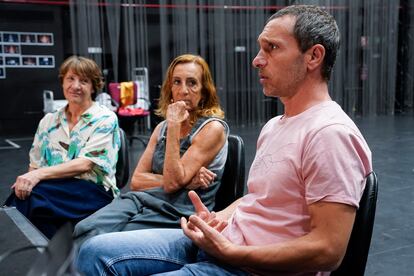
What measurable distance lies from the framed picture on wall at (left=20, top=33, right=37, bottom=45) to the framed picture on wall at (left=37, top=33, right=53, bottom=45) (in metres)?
0.07

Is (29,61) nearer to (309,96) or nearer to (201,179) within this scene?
(201,179)

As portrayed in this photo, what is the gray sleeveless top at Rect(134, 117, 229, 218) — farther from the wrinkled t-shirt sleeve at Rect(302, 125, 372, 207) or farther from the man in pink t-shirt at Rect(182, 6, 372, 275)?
the wrinkled t-shirt sleeve at Rect(302, 125, 372, 207)

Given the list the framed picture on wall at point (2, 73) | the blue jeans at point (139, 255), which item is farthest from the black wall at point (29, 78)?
the blue jeans at point (139, 255)

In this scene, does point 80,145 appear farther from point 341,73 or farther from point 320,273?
point 341,73

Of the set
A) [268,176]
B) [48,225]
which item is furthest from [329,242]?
[48,225]

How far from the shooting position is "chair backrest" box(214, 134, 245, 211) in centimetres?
183

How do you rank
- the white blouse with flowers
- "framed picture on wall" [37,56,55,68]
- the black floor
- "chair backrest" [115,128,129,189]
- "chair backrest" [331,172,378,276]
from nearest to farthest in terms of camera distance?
"chair backrest" [331,172,378,276], the white blouse with flowers, "chair backrest" [115,128,129,189], the black floor, "framed picture on wall" [37,56,55,68]

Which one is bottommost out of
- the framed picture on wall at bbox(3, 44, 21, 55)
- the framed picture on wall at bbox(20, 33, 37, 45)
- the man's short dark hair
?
the man's short dark hair

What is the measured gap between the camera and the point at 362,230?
106cm

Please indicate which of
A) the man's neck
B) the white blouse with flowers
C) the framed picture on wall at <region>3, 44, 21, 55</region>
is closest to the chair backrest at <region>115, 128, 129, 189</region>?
the white blouse with flowers

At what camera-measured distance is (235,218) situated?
48.4 inches

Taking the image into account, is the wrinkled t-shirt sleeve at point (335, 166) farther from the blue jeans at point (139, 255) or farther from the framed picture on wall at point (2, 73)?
the framed picture on wall at point (2, 73)

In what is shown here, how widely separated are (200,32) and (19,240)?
7.67 metres

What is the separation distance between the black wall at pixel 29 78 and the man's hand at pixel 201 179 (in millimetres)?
7040
